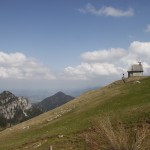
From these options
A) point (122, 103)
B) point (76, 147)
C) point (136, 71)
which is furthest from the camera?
point (136, 71)

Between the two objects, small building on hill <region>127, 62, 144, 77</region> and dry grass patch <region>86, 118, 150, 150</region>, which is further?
small building on hill <region>127, 62, 144, 77</region>

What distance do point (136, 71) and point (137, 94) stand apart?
7408 cm

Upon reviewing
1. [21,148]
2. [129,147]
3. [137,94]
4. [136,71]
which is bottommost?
[21,148]

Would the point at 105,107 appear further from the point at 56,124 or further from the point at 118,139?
the point at 118,139

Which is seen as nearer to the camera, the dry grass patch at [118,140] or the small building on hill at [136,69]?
the dry grass patch at [118,140]

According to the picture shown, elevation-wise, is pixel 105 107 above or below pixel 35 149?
above

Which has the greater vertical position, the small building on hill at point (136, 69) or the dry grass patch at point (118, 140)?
the small building on hill at point (136, 69)

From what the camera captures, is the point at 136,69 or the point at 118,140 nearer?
the point at 118,140

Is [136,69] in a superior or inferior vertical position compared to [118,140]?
superior

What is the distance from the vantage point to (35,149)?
42656mm

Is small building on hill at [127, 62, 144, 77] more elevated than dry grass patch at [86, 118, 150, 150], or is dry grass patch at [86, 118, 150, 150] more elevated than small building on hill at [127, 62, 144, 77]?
small building on hill at [127, 62, 144, 77]

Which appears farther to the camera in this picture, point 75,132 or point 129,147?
point 75,132

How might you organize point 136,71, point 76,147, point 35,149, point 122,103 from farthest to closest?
point 136,71 < point 122,103 < point 35,149 < point 76,147

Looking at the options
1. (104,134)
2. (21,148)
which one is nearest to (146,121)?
(21,148)
